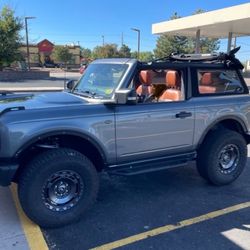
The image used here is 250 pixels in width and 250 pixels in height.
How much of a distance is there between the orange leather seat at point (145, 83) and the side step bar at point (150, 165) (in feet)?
3.10

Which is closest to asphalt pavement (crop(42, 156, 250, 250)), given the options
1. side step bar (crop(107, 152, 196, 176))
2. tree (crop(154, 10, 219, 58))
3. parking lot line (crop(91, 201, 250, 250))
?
parking lot line (crop(91, 201, 250, 250))

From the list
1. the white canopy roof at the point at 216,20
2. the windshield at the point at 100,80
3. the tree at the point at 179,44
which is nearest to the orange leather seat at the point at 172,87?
the windshield at the point at 100,80

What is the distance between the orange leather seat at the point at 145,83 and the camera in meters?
4.38

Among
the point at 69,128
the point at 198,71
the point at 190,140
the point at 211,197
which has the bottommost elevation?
the point at 211,197

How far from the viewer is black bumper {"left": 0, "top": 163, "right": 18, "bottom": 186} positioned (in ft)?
10.7

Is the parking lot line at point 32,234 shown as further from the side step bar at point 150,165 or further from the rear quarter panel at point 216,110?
the rear quarter panel at point 216,110

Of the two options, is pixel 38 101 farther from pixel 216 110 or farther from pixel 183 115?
pixel 216 110

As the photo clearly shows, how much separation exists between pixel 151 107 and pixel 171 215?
1366mm

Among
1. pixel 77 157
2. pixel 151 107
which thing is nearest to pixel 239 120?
pixel 151 107

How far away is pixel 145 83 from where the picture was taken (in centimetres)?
452

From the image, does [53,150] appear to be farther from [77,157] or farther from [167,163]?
[167,163]

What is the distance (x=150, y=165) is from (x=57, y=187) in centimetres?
127

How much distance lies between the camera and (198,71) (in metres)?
4.54

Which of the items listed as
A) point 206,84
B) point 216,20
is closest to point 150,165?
point 206,84
